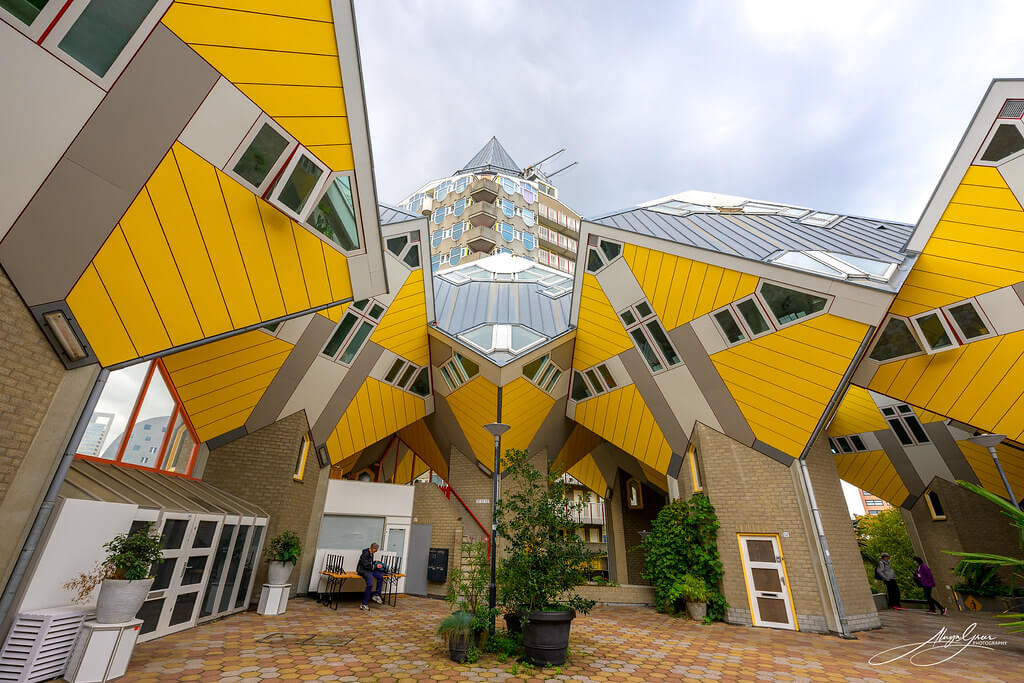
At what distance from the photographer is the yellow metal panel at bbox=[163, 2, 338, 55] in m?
4.25

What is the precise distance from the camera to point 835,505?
10.5 m

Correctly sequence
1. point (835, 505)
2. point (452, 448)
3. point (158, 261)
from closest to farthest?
point (158, 261)
point (835, 505)
point (452, 448)

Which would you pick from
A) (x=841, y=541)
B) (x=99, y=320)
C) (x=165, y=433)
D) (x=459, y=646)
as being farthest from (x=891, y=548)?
(x=99, y=320)

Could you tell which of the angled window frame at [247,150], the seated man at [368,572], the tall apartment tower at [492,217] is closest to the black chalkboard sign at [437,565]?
the seated man at [368,572]

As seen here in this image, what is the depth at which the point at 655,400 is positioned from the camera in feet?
40.7

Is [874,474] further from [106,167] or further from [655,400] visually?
[106,167]

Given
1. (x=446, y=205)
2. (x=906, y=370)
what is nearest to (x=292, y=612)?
(x=906, y=370)

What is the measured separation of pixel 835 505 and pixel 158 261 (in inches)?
548

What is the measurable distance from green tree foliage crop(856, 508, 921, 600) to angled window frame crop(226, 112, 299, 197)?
94.9ft

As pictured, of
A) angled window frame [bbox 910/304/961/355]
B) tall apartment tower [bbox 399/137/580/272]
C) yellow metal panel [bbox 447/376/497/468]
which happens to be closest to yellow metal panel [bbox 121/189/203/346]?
yellow metal panel [bbox 447/376/497/468]

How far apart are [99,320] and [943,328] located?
1347 cm

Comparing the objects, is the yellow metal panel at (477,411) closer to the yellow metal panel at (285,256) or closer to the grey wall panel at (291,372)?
the grey wall panel at (291,372)

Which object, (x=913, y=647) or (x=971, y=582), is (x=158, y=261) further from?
(x=971, y=582)

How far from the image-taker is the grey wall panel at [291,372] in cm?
1050
